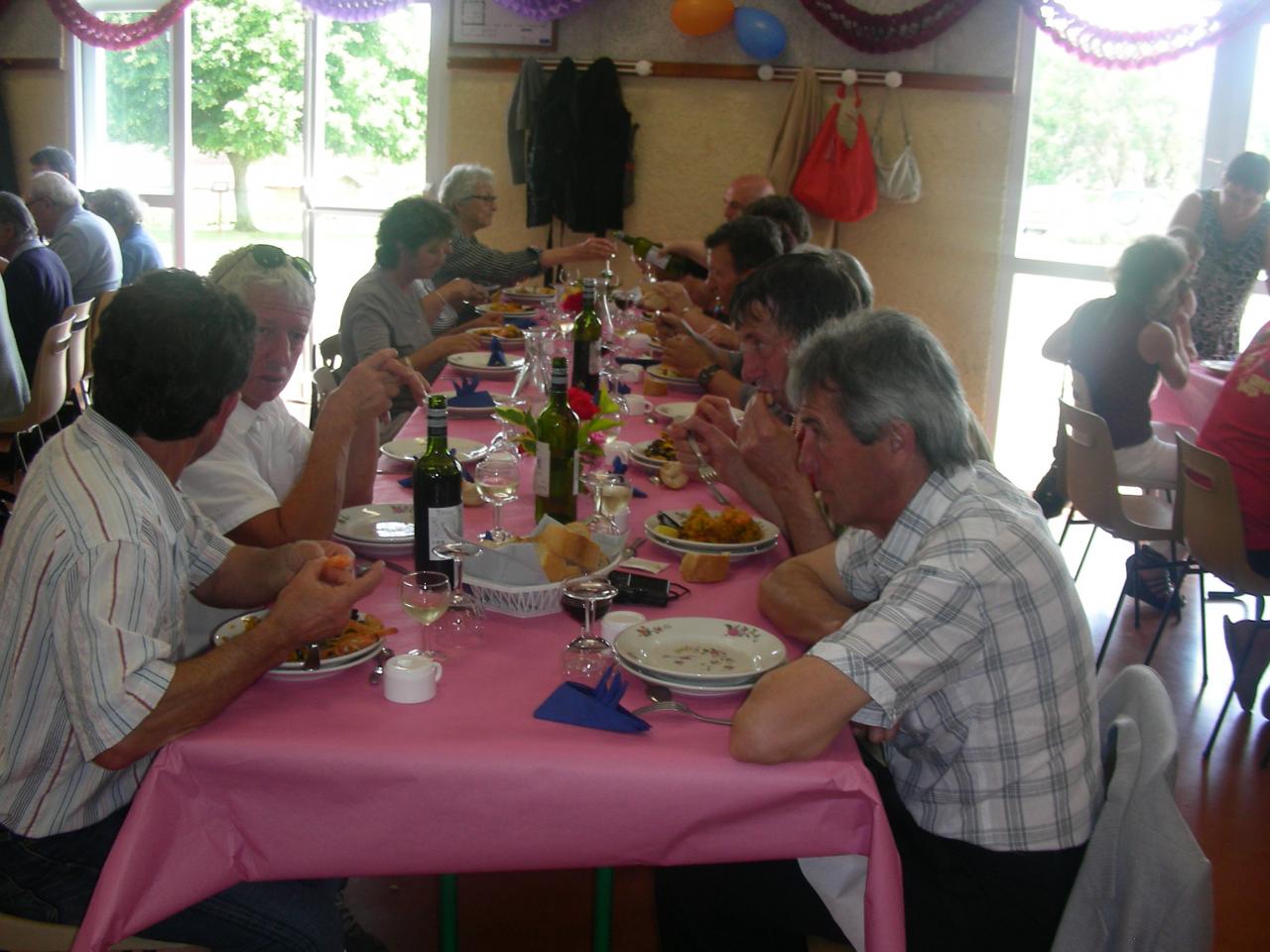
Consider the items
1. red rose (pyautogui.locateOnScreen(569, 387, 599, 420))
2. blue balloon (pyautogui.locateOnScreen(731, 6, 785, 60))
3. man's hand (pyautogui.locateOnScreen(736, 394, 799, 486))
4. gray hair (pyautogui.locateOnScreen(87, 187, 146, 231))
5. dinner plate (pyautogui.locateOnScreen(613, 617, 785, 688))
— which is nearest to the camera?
dinner plate (pyautogui.locateOnScreen(613, 617, 785, 688))

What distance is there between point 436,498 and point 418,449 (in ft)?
2.85

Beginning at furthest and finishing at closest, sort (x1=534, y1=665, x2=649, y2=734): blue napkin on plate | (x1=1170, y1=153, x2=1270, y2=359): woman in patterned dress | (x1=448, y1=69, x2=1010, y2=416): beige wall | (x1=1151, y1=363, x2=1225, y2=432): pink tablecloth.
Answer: (x1=448, y1=69, x2=1010, y2=416): beige wall, (x1=1170, y1=153, x2=1270, y2=359): woman in patterned dress, (x1=1151, y1=363, x2=1225, y2=432): pink tablecloth, (x1=534, y1=665, x2=649, y2=734): blue napkin on plate

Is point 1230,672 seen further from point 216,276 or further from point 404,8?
point 404,8

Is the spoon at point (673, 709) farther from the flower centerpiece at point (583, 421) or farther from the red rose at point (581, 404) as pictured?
the red rose at point (581, 404)

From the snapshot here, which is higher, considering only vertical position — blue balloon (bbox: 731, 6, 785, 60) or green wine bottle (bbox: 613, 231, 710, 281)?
blue balloon (bbox: 731, 6, 785, 60)

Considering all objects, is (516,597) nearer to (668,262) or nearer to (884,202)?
(668,262)

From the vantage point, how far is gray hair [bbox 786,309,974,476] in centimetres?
163

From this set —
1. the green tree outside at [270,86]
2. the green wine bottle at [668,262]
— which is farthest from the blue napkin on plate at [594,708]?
the green tree outside at [270,86]

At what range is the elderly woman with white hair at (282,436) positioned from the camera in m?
2.07

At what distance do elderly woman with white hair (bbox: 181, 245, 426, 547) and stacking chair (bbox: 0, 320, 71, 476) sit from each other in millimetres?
2682

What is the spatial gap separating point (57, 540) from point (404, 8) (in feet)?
19.2

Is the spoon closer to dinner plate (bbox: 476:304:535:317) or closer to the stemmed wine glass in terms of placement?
the stemmed wine glass

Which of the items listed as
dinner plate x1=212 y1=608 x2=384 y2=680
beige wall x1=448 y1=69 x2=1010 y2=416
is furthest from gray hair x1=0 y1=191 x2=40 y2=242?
dinner plate x1=212 y1=608 x2=384 y2=680

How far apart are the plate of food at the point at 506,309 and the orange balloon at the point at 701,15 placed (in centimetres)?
189
